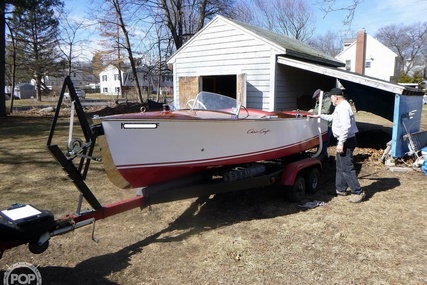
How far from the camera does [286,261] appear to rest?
11.8 feet

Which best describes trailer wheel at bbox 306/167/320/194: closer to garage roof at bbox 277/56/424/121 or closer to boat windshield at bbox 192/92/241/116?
boat windshield at bbox 192/92/241/116

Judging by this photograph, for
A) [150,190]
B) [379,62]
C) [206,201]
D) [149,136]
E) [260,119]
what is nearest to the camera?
[149,136]

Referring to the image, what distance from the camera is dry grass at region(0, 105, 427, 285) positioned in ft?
11.0

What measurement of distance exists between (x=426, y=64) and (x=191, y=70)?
2839 inches

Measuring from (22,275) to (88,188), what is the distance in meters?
1.05

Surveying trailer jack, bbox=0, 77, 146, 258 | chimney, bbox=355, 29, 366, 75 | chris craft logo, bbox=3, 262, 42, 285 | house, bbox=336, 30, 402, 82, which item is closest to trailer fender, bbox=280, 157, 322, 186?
trailer jack, bbox=0, 77, 146, 258

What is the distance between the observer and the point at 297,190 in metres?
5.57

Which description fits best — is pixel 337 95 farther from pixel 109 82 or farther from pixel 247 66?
pixel 109 82

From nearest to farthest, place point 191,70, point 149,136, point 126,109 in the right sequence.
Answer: point 149,136
point 191,70
point 126,109

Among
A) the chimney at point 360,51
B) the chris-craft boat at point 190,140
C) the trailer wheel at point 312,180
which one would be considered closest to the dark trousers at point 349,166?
the trailer wheel at point 312,180

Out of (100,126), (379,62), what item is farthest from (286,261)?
(379,62)

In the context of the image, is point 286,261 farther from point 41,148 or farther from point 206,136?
point 41,148

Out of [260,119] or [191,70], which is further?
[191,70]

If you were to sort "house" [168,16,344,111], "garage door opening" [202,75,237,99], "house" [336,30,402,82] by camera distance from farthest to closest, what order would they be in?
"house" [336,30,402,82]
"garage door opening" [202,75,237,99]
"house" [168,16,344,111]
